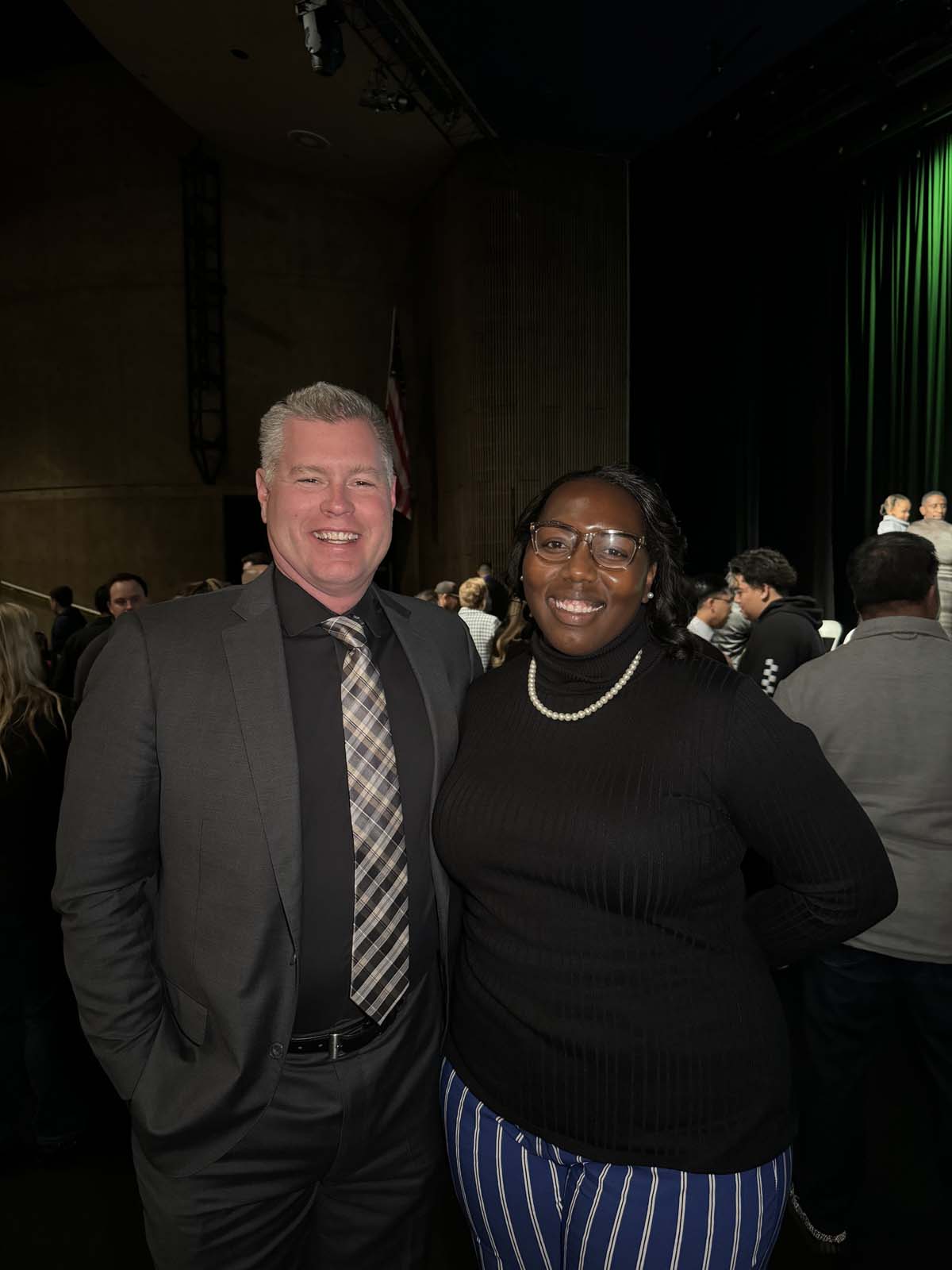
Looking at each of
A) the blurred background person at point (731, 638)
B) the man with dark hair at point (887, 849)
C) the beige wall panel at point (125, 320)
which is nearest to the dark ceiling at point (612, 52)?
the beige wall panel at point (125, 320)

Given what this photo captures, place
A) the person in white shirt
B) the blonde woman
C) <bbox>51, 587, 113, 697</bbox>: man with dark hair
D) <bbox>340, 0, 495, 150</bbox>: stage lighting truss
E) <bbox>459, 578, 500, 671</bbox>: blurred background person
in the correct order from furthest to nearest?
<bbox>340, 0, 495, 150</bbox>: stage lighting truss < <bbox>459, 578, 500, 671</bbox>: blurred background person < the person in white shirt < <bbox>51, 587, 113, 697</bbox>: man with dark hair < the blonde woman

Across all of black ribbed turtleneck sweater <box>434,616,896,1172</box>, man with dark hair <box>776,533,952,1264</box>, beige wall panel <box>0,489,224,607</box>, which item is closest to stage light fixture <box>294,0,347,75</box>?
beige wall panel <box>0,489,224,607</box>

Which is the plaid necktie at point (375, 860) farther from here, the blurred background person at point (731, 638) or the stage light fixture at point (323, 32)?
the stage light fixture at point (323, 32)

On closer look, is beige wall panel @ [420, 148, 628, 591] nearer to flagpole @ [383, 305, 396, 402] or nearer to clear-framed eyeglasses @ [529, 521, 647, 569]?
flagpole @ [383, 305, 396, 402]

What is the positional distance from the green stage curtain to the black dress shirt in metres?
9.17

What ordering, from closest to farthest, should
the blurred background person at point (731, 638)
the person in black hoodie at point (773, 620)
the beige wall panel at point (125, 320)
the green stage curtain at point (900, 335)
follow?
1. the person in black hoodie at point (773, 620)
2. the blurred background person at point (731, 638)
3. the green stage curtain at point (900, 335)
4. the beige wall panel at point (125, 320)

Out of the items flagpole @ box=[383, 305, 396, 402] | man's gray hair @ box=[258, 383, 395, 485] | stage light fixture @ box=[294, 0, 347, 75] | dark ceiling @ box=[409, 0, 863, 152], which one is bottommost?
man's gray hair @ box=[258, 383, 395, 485]

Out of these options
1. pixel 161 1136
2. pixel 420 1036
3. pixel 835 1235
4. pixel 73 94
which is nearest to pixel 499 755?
pixel 420 1036

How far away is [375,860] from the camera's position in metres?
1.34

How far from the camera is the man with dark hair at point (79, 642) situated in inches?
173

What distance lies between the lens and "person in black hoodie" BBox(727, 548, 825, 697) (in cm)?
367

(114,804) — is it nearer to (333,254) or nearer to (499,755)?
(499,755)

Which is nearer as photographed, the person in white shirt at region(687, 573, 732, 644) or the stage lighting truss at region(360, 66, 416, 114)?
the person in white shirt at region(687, 573, 732, 644)

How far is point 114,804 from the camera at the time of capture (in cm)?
127
